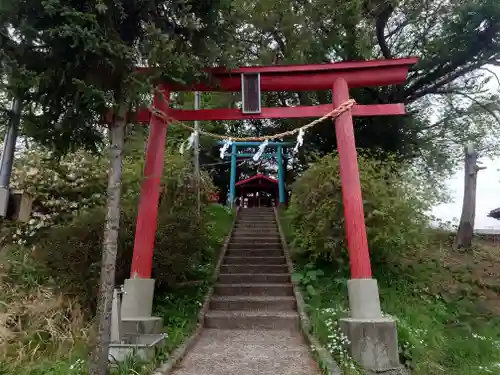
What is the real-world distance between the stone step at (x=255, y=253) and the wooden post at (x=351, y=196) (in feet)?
13.6

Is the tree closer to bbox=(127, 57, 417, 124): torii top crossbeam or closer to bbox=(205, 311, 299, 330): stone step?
bbox=(127, 57, 417, 124): torii top crossbeam

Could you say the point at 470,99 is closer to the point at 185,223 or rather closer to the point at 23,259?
the point at 185,223

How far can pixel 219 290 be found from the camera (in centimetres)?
793

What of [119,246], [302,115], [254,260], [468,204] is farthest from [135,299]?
[468,204]

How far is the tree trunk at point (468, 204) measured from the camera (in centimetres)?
1148

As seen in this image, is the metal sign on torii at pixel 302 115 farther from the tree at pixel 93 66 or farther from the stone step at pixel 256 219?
the stone step at pixel 256 219

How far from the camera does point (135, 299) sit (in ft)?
19.5

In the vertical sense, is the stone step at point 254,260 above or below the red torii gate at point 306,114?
below

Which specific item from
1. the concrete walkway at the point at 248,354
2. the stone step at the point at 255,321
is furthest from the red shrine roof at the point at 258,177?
the concrete walkway at the point at 248,354

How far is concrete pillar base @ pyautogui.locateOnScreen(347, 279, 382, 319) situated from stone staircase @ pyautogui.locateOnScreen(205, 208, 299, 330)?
119 centimetres

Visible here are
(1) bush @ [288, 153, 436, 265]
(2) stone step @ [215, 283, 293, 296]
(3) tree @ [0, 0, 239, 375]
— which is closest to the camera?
(3) tree @ [0, 0, 239, 375]

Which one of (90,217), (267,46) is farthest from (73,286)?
(267,46)

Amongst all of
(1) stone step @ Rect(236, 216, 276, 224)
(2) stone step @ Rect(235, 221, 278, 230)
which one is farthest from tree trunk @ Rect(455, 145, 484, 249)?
(1) stone step @ Rect(236, 216, 276, 224)

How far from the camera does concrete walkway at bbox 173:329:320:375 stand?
15.9ft
